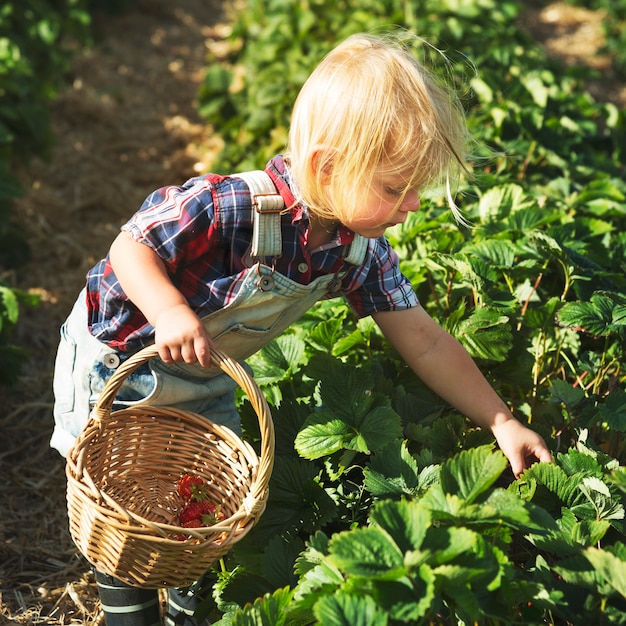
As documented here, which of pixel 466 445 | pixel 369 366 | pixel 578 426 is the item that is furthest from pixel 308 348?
pixel 578 426

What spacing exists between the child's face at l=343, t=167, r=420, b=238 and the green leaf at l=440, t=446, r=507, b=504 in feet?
1.65

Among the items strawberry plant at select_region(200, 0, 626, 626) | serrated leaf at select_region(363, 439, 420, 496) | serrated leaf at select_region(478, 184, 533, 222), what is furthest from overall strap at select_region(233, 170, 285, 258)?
serrated leaf at select_region(478, 184, 533, 222)

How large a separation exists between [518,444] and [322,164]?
75 centimetres

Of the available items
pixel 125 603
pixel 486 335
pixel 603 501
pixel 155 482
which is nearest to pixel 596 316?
pixel 486 335

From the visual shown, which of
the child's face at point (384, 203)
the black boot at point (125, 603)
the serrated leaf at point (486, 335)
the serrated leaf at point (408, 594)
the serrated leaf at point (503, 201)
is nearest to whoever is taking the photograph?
the serrated leaf at point (408, 594)

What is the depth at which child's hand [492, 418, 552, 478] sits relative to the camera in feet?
6.20

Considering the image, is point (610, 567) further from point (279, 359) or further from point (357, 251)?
point (279, 359)

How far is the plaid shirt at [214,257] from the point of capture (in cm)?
178

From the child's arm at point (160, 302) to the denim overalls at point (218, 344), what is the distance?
177 mm

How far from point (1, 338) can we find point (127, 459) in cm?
96

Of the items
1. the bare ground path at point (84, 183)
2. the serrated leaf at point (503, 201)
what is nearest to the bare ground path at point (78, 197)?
the bare ground path at point (84, 183)

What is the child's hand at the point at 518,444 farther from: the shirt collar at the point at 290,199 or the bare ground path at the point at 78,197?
the bare ground path at the point at 78,197

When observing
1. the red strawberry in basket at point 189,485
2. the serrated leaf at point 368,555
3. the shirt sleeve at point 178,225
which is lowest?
the red strawberry in basket at point 189,485

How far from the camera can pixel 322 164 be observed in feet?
5.63
